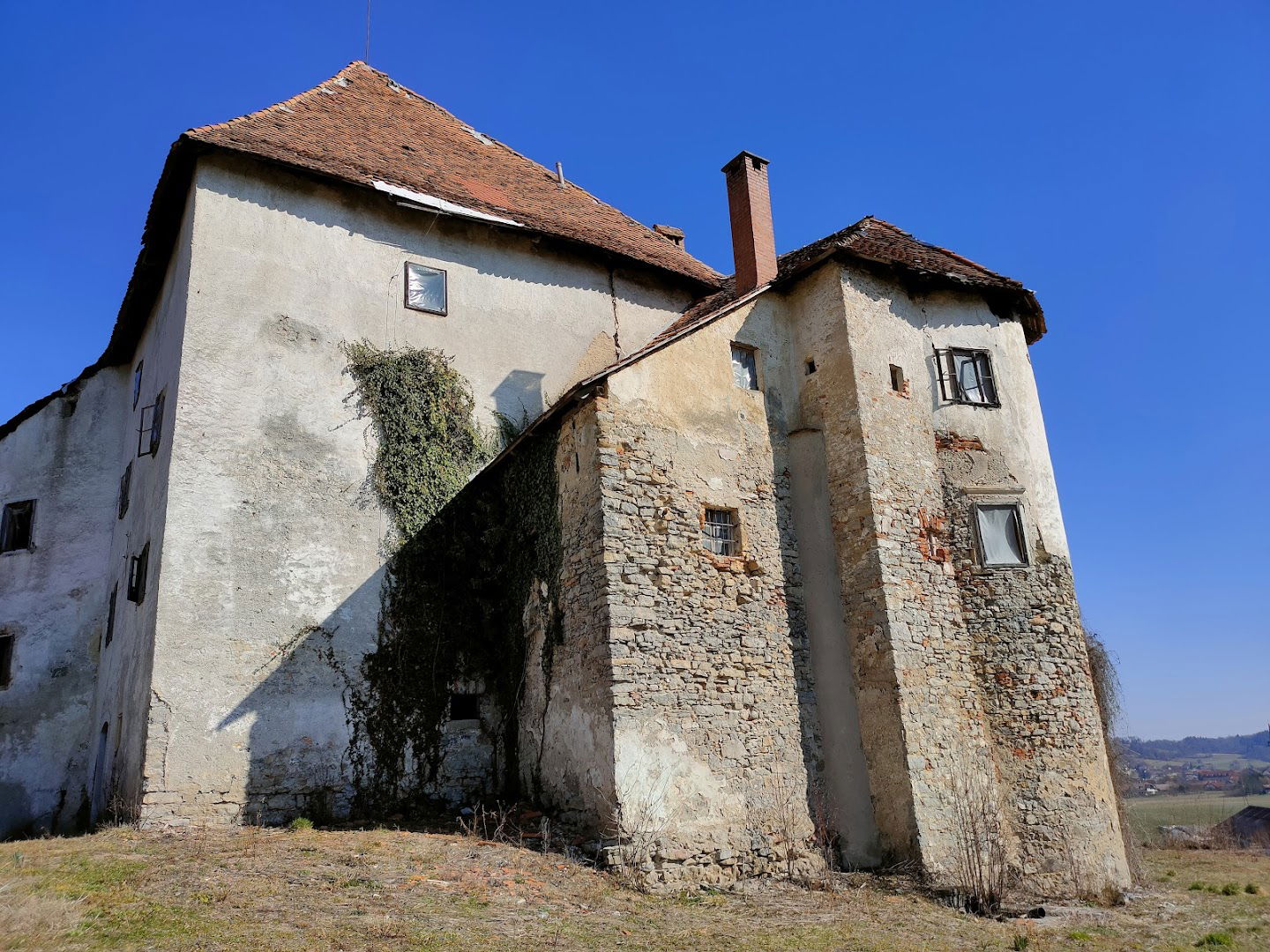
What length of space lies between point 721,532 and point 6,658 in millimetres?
13276

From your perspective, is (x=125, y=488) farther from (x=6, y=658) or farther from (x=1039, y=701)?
(x=1039, y=701)

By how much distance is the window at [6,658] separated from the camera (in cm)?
1577

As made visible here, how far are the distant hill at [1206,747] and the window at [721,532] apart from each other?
141m

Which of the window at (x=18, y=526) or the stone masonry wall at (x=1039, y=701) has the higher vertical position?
the window at (x=18, y=526)

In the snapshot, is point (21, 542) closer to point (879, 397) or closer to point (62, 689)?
point (62, 689)

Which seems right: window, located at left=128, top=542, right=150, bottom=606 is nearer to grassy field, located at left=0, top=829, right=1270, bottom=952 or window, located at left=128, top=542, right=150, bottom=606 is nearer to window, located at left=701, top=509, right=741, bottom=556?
grassy field, located at left=0, top=829, right=1270, bottom=952

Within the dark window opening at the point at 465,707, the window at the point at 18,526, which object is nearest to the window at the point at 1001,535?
the dark window opening at the point at 465,707

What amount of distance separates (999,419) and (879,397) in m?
2.32

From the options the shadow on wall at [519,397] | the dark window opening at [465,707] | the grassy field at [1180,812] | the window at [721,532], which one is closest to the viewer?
the window at [721,532]

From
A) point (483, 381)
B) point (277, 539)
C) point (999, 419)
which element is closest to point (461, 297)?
point (483, 381)

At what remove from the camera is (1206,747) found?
150250 mm

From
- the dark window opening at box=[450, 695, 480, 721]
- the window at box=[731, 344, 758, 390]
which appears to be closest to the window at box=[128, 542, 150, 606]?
the dark window opening at box=[450, 695, 480, 721]

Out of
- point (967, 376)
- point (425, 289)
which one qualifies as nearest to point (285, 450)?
point (425, 289)

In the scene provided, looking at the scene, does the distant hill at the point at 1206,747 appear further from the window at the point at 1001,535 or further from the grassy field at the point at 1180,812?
the window at the point at 1001,535
